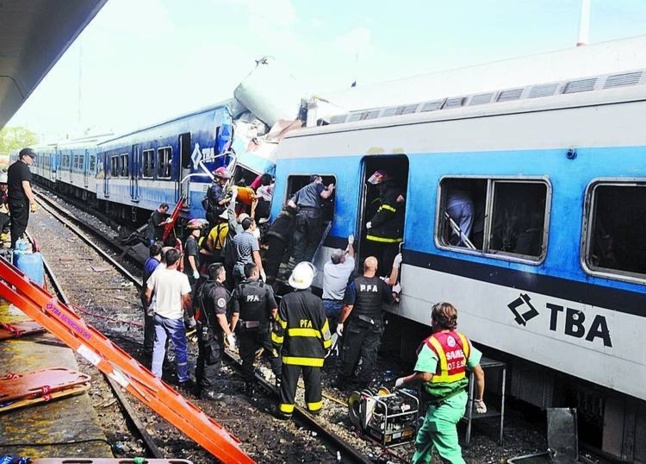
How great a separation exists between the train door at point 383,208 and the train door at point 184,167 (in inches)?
248

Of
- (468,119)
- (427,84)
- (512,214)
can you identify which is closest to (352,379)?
(512,214)

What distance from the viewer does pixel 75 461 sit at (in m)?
4.57

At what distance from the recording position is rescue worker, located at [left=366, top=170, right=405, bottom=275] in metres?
7.27

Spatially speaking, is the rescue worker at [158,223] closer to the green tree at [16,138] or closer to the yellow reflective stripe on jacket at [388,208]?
the yellow reflective stripe on jacket at [388,208]

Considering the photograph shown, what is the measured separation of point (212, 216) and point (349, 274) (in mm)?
3685

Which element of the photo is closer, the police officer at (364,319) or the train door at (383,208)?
the police officer at (364,319)

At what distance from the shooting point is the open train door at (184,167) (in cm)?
1321

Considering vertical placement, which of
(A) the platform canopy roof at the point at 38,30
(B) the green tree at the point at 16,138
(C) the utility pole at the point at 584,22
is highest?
(B) the green tree at the point at 16,138

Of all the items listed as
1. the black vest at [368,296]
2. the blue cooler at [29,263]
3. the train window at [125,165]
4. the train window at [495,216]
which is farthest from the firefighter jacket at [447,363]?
the train window at [125,165]

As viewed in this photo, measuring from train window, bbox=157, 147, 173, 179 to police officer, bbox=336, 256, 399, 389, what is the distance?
907 cm

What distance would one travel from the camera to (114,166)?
72.9ft

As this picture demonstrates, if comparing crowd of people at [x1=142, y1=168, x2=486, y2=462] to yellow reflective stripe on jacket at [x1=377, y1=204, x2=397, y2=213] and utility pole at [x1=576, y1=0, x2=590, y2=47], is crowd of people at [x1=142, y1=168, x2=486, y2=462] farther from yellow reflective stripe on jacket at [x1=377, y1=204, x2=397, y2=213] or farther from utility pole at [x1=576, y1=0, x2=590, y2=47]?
utility pole at [x1=576, y1=0, x2=590, y2=47]

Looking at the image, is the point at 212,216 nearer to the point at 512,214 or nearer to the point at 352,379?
the point at 352,379

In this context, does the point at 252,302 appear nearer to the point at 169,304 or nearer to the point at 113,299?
the point at 169,304
